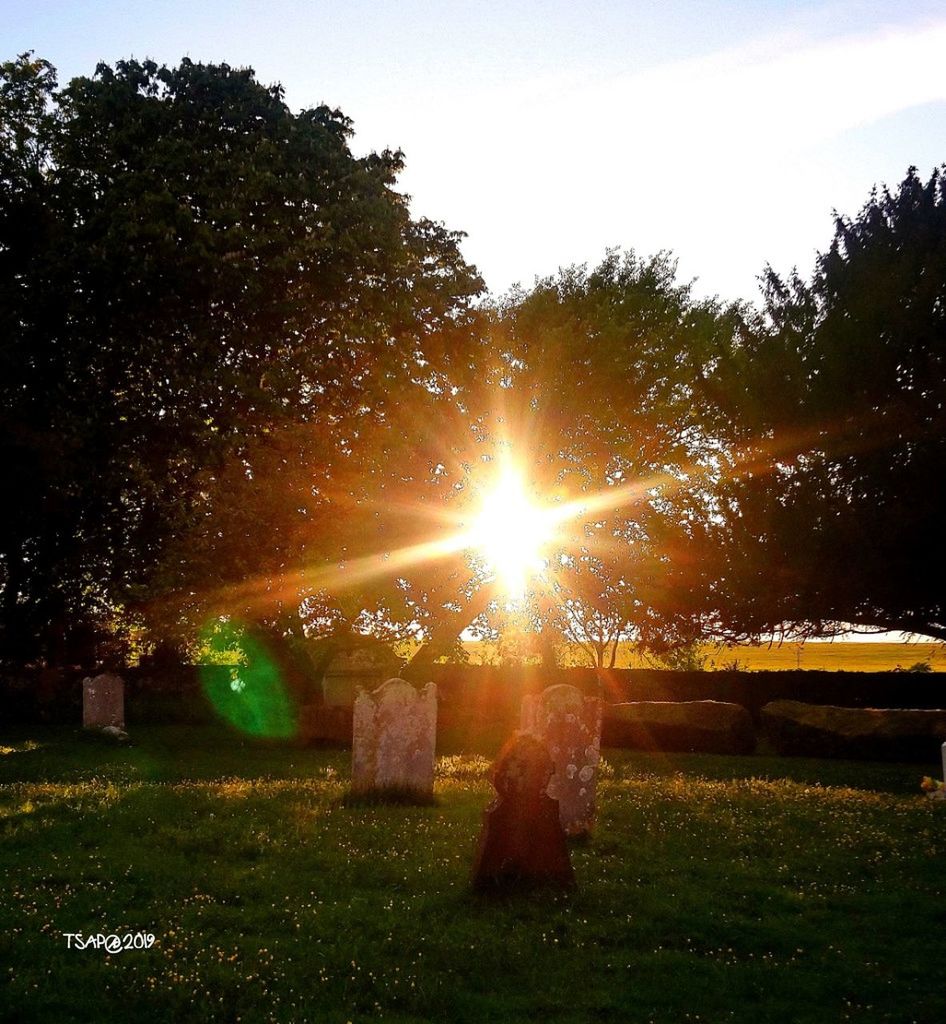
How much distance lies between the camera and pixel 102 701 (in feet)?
96.8

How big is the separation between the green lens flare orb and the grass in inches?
639

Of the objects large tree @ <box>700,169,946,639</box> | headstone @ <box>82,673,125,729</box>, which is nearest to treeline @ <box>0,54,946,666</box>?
large tree @ <box>700,169,946,639</box>

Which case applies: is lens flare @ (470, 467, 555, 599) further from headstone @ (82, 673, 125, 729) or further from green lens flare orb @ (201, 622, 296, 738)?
headstone @ (82, 673, 125, 729)

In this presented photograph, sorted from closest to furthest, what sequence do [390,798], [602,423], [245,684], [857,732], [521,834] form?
[521,834]
[390,798]
[857,732]
[245,684]
[602,423]

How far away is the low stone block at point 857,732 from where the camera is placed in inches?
906

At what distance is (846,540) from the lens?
77.6 feet

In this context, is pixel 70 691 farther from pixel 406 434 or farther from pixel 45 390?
pixel 406 434

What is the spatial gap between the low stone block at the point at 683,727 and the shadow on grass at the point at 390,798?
11.9 metres

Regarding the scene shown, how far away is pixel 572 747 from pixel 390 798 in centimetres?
342

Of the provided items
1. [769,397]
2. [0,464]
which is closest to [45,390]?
[0,464]

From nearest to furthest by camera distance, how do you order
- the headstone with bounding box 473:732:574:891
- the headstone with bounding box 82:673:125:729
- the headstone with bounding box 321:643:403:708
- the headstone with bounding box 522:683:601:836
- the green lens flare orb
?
the headstone with bounding box 473:732:574:891, the headstone with bounding box 522:683:601:836, the headstone with bounding box 82:673:125:729, the green lens flare orb, the headstone with bounding box 321:643:403:708

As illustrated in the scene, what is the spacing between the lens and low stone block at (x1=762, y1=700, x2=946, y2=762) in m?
23.0

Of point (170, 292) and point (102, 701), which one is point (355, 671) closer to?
point (102, 701)

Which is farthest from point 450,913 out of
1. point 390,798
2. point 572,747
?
point 390,798
